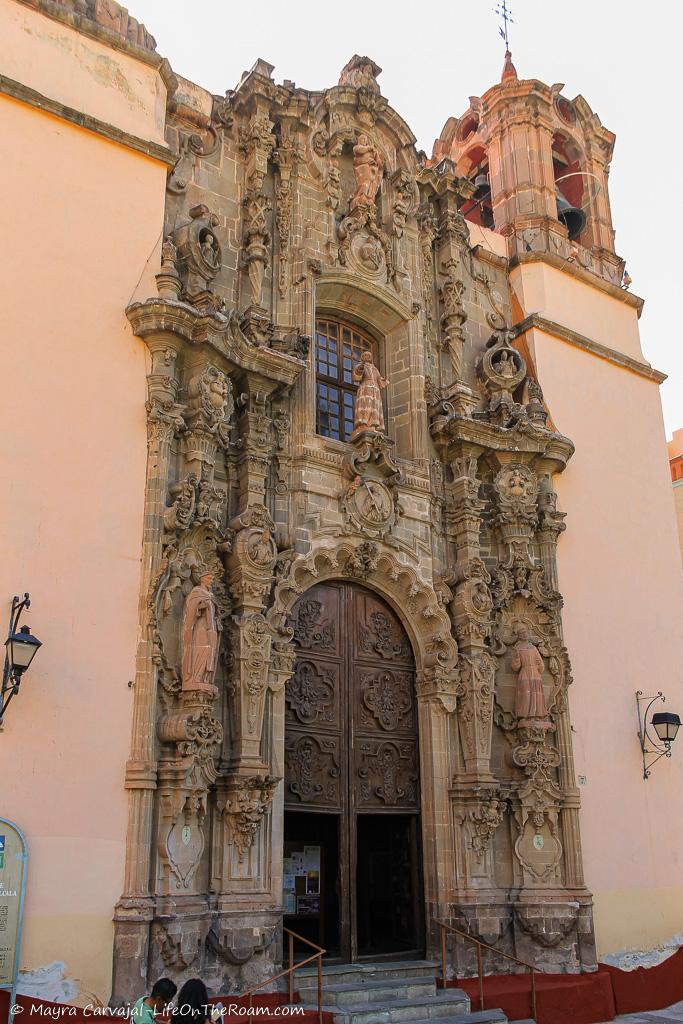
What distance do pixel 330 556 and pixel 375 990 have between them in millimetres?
4975

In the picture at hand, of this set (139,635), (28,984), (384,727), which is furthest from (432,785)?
(28,984)

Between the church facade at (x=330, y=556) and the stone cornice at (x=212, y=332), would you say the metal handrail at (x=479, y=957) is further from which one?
the stone cornice at (x=212, y=332)

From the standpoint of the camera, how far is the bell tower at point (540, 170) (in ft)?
56.9

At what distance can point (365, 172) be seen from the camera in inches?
584

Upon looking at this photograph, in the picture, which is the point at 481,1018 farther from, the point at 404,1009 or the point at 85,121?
the point at 85,121

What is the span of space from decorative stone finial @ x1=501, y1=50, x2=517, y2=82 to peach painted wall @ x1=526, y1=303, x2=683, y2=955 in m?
4.14

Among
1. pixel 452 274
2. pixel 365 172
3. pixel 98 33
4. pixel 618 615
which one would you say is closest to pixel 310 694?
pixel 618 615

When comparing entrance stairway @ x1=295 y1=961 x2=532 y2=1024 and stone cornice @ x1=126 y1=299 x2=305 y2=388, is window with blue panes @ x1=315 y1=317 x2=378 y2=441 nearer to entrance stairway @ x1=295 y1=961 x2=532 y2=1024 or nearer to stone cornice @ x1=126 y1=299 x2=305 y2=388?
stone cornice @ x1=126 y1=299 x2=305 y2=388

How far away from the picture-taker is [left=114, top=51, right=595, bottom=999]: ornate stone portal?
10.4 m

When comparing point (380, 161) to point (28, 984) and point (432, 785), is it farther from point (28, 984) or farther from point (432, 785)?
point (28, 984)

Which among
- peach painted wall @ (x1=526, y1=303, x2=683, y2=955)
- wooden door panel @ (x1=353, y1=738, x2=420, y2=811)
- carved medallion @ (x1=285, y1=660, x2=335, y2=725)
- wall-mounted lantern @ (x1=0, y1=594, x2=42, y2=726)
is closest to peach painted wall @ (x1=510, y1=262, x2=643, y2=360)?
peach painted wall @ (x1=526, y1=303, x2=683, y2=955)

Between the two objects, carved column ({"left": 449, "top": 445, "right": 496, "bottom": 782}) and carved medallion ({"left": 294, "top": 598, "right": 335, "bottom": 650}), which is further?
carved column ({"left": 449, "top": 445, "right": 496, "bottom": 782})

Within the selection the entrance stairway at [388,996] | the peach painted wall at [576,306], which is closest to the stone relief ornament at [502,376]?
the peach painted wall at [576,306]

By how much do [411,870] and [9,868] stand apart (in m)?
5.45
